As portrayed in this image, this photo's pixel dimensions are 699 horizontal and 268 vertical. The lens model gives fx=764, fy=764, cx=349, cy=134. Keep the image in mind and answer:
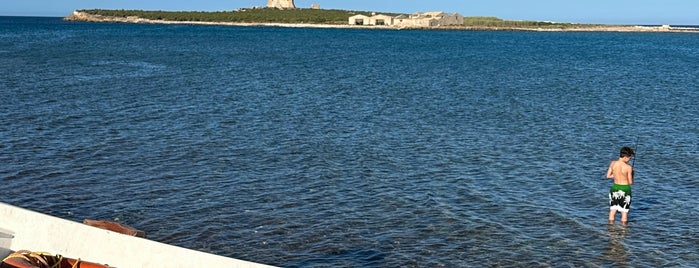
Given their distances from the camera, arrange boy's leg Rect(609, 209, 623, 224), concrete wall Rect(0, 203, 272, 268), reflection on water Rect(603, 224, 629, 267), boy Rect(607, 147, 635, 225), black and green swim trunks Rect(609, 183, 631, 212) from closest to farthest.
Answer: concrete wall Rect(0, 203, 272, 268) → reflection on water Rect(603, 224, 629, 267) → boy Rect(607, 147, 635, 225) → black and green swim trunks Rect(609, 183, 631, 212) → boy's leg Rect(609, 209, 623, 224)

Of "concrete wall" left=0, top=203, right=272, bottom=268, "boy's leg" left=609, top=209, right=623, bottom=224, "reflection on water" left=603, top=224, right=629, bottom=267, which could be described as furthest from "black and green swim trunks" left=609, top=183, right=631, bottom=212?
"concrete wall" left=0, top=203, right=272, bottom=268

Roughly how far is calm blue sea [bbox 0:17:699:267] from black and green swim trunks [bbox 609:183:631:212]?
0.54 meters

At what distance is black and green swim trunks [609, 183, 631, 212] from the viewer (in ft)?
57.1

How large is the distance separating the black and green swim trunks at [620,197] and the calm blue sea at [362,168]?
0.54 meters

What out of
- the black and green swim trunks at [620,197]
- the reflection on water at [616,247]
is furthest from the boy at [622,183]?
the reflection on water at [616,247]

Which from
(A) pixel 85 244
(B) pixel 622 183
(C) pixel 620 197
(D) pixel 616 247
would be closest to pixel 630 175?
(B) pixel 622 183

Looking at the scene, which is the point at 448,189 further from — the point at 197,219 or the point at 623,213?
the point at 197,219

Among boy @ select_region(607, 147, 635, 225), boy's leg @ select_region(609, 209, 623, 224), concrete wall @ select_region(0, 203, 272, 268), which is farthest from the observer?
boy's leg @ select_region(609, 209, 623, 224)

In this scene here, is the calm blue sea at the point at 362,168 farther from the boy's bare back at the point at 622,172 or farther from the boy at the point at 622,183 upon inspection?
the boy's bare back at the point at 622,172

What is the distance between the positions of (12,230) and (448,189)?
39.2 feet

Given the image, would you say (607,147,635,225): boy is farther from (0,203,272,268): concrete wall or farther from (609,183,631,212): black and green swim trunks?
(0,203,272,268): concrete wall

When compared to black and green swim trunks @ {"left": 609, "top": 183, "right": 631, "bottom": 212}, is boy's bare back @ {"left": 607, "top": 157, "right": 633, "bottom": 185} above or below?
above

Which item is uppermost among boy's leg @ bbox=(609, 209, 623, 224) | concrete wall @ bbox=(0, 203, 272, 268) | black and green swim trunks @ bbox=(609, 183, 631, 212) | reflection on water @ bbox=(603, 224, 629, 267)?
concrete wall @ bbox=(0, 203, 272, 268)

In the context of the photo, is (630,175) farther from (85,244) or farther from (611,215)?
(85,244)
